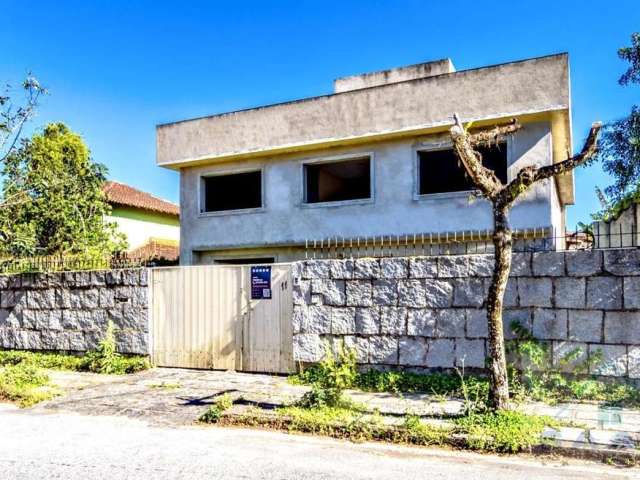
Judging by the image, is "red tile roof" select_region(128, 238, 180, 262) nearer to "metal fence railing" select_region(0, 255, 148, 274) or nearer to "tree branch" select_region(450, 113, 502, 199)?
"metal fence railing" select_region(0, 255, 148, 274)

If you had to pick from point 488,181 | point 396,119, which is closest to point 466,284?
point 488,181

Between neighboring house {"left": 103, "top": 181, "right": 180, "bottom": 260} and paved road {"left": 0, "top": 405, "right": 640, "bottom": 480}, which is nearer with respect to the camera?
paved road {"left": 0, "top": 405, "right": 640, "bottom": 480}

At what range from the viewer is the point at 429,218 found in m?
11.9

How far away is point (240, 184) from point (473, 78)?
644cm

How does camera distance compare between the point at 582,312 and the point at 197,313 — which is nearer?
the point at 582,312

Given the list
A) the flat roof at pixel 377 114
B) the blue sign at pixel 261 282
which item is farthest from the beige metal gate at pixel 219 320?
the flat roof at pixel 377 114

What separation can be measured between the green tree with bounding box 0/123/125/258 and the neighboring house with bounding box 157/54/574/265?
3271 mm

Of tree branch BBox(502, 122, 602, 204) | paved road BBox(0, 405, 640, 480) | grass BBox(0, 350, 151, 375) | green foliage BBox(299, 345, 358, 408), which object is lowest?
paved road BBox(0, 405, 640, 480)

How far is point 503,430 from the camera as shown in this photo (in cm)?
557

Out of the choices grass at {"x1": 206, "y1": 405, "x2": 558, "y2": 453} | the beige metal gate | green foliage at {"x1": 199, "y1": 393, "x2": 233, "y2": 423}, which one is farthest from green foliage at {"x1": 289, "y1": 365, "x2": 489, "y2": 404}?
green foliage at {"x1": 199, "y1": 393, "x2": 233, "y2": 423}

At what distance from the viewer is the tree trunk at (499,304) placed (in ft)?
19.5

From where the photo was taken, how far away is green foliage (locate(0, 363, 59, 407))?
7.85 metres

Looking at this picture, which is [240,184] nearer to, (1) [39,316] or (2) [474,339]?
(1) [39,316]

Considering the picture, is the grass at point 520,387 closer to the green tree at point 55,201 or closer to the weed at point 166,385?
the weed at point 166,385
